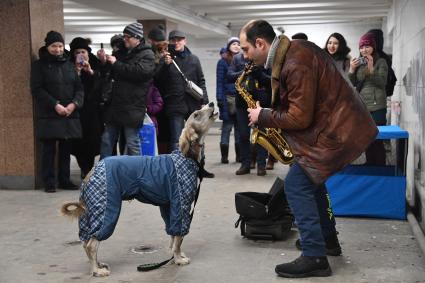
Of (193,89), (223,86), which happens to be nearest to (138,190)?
(193,89)

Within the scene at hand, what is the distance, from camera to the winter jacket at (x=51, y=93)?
259 inches

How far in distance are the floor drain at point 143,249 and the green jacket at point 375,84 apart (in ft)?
9.75

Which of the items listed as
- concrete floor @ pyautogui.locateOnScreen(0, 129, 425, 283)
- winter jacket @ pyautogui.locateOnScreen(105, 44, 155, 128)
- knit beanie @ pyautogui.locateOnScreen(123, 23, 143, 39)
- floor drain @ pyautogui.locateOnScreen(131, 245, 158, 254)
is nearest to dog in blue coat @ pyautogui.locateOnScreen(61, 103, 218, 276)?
concrete floor @ pyautogui.locateOnScreen(0, 129, 425, 283)

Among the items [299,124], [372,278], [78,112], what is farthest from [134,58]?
[372,278]

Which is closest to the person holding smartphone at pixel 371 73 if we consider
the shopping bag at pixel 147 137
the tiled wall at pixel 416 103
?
the tiled wall at pixel 416 103

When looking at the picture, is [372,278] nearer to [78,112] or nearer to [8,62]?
[78,112]

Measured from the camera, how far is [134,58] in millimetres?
6336

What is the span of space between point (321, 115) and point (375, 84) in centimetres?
272

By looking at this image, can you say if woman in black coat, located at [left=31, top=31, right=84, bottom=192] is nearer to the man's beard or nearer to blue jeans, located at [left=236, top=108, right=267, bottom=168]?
blue jeans, located at [left=236, top=108, right=267, bottom=168]

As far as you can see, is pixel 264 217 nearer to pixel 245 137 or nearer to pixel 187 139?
pixel 187 139

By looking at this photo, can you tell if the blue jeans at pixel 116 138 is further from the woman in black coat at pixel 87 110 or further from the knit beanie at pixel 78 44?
the knit beanie at pixel 78 44

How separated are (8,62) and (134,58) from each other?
5.53ft

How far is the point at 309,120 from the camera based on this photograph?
3.57 m

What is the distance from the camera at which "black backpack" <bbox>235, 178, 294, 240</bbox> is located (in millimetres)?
Result: 4543
